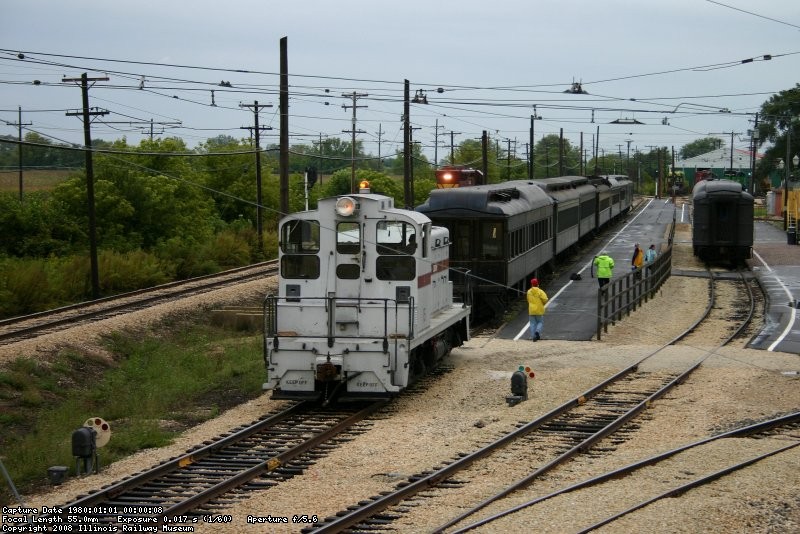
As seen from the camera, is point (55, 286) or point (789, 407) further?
point (55, 286)

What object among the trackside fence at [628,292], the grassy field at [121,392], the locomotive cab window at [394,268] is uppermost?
the locomotive cab window at [394,268]

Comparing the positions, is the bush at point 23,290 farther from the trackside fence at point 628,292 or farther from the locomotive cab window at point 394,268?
the trackside fence at point 628,292

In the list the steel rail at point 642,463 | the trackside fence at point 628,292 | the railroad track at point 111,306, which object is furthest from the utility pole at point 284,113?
the steel rail at point 642,463

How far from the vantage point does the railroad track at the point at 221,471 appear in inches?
390

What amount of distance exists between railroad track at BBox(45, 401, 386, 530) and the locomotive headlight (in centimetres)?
313

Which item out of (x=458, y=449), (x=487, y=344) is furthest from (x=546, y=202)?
(x=458, y=449)

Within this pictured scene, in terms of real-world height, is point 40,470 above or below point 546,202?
below

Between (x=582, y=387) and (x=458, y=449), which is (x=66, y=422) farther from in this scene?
(x=582, y=387)

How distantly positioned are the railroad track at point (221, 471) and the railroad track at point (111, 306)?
1048 centimetres

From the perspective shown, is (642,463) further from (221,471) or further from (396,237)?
(396,237)

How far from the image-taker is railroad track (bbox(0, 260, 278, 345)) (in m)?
24.3

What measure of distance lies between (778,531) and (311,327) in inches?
335

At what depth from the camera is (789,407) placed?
15547 millimetres

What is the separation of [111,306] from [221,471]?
1829 centimetres
